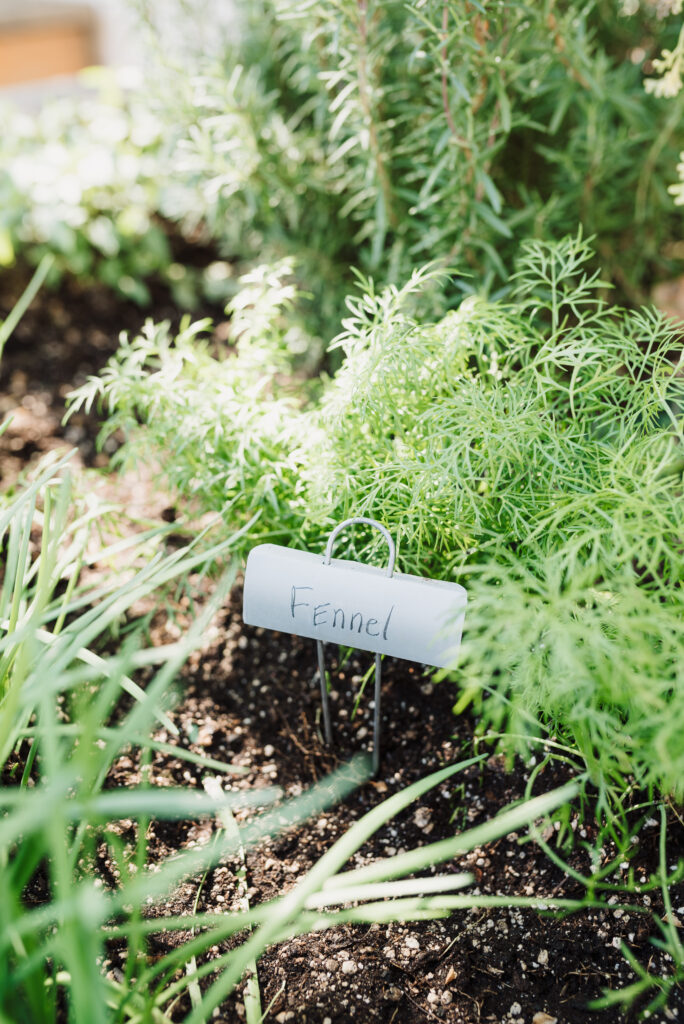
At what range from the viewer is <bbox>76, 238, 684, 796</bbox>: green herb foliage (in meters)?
0.73

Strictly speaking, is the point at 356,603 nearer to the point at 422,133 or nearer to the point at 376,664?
the point at 376,664

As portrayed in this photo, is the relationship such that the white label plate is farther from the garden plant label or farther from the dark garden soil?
the dark garden soil

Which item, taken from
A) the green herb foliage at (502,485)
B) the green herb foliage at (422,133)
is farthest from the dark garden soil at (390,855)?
the green herb foliage at (422,133)

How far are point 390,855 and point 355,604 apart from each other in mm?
389

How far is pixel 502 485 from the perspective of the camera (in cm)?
101

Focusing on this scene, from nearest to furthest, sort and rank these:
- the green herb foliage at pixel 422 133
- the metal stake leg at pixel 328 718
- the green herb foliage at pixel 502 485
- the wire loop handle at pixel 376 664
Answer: the green herb foliage at pixel 502 485, the wire loop handle at pixel 376 664, the metal stake leg at pixel 328 718, the green herb foliage at pixel 422 133

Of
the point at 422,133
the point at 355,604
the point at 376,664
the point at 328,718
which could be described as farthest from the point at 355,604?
the point at 422,133

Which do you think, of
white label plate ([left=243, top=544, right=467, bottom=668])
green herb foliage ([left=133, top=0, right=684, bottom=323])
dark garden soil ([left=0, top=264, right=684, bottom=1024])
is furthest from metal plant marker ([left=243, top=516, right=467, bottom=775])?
green herb foliage ([left=133, top=0, right=684, bottom=323])

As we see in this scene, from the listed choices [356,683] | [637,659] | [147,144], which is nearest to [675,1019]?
[637,659]

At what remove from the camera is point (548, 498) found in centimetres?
92

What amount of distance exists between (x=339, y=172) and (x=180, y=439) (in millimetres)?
743

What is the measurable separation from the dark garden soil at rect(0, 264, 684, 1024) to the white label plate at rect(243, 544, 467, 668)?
0.27 m

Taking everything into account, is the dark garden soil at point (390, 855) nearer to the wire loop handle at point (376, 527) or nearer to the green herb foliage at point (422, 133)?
the wire loop handle at point (376, 527)

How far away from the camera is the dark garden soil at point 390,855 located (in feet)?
2.82
